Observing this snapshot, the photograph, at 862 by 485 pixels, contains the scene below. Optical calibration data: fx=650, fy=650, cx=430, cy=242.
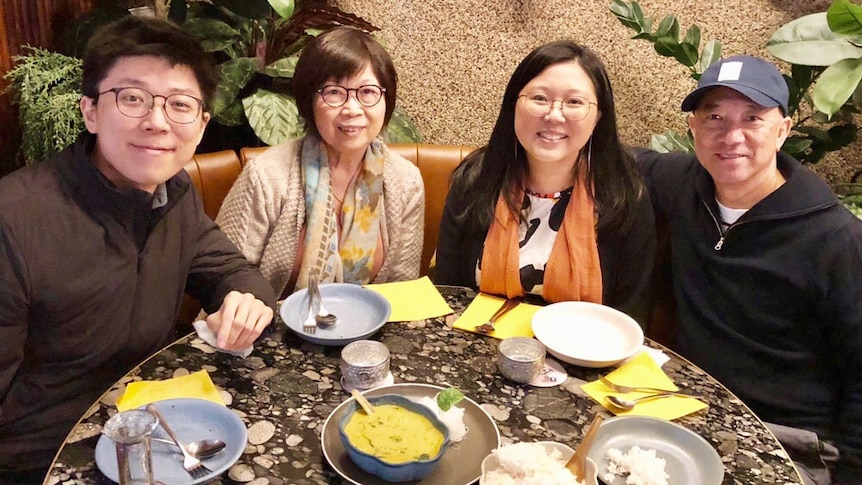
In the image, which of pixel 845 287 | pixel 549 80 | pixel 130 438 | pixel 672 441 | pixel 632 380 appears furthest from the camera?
pixel 549 80

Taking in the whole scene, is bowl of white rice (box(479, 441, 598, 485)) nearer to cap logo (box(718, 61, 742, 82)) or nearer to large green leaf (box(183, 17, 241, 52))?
cap logo (box(718, 61, 742, 82))

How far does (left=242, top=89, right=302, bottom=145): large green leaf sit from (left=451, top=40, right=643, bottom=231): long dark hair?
977 mm

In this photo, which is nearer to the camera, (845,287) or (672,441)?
(672,441)

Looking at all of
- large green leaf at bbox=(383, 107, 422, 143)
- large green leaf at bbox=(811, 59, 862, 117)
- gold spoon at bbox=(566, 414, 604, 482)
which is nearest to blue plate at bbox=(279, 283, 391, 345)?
gold spoon at bbox=(566, 414, 604, 482)

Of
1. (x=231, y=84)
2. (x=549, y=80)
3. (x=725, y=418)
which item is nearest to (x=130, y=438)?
(x=725, y=418)

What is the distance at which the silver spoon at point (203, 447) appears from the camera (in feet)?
3.78

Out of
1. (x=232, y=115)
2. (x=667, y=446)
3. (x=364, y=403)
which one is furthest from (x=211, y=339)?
(x=232, y=115)

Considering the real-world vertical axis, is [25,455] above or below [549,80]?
below

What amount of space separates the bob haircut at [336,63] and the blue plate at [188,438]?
114 cm

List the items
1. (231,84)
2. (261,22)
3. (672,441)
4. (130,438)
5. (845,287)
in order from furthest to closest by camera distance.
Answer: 1. (261,22)
2. (231,84)
3. (845,287)
4. (672,441)
5. (130,438)

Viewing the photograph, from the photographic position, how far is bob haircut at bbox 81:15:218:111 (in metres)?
1.44

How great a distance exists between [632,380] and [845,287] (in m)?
0.61

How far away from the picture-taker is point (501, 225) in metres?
2.01

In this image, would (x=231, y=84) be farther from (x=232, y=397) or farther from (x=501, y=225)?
(x=232, y=397)
